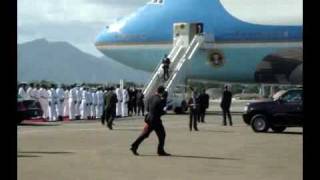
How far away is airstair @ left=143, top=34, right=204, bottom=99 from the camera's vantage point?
3247cm

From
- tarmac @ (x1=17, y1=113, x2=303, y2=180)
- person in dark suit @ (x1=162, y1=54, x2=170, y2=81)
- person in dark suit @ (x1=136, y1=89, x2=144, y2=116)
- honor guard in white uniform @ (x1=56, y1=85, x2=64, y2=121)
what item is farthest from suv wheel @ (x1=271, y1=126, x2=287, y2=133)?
person in dark suit @ (x1=136, y1=89, x2=144, y2=116)

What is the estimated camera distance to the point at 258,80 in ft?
114

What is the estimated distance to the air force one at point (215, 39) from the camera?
32.2 meters

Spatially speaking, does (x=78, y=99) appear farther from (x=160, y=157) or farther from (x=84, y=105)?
(x=160, y=157)

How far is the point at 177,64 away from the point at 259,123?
42.5 feet

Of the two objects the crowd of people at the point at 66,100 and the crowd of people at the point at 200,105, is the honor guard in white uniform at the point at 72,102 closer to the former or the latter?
the crowd of people at the point at 66,100

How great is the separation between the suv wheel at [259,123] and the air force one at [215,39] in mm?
11114

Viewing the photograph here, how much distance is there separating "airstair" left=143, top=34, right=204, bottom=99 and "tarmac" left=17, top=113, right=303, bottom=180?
13.1 metres

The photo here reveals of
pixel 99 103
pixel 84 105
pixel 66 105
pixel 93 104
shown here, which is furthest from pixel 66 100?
pixel 99 103

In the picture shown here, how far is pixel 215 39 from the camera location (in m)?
33.2

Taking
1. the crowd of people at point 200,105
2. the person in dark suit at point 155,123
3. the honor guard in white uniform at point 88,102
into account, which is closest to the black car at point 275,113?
the crowd of people at point 200,105
